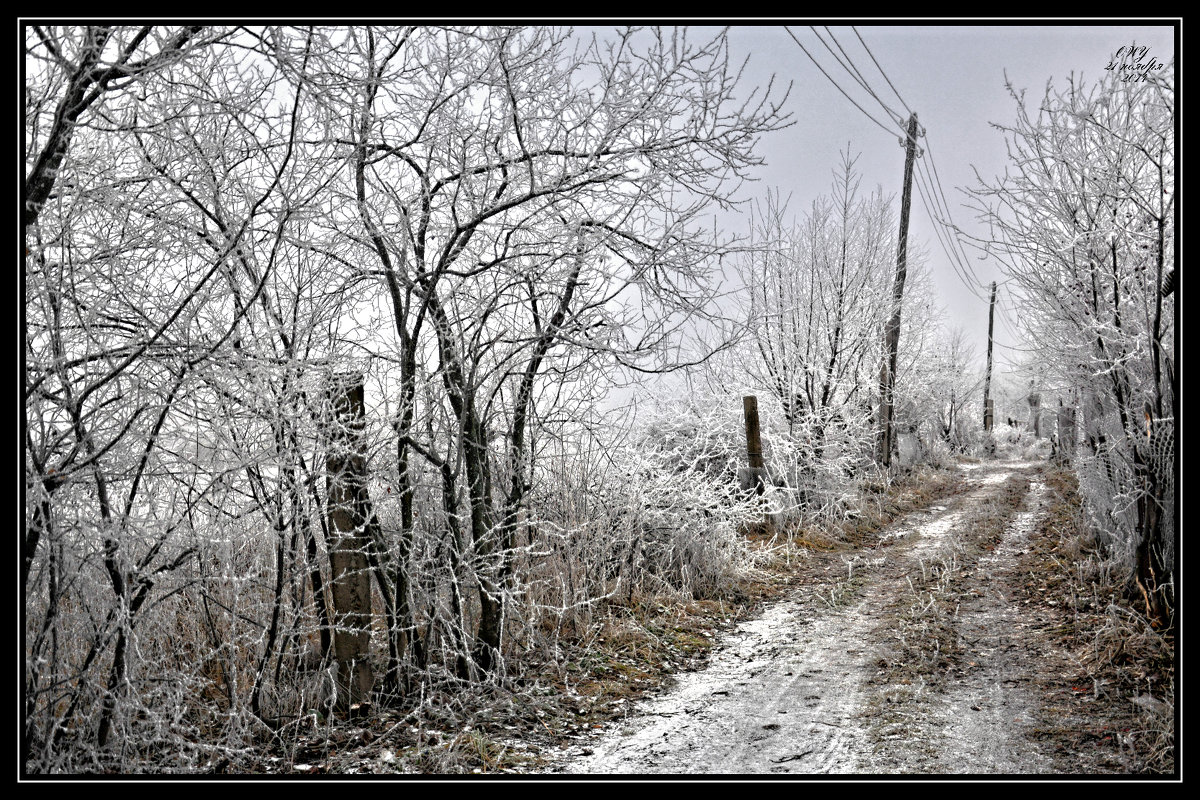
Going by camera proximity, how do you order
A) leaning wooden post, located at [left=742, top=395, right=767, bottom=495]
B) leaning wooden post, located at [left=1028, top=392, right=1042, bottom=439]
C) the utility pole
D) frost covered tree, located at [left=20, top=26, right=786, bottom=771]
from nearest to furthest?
frost covered tree, located at [left=20, top=26, right=786, bottom=771] < leaning wooden post, located at [left=742, top=395, right=767, bottom=495] < the utility pole < leaning wooden post, located at [left=1028, top=392, right=1042, bottom=439]

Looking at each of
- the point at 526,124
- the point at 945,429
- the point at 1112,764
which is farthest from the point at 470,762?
the point at 945,429

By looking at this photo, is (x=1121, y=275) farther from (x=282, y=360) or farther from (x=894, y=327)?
(x=894, y=327)

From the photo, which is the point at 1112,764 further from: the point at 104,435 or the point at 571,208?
the point at 104,435

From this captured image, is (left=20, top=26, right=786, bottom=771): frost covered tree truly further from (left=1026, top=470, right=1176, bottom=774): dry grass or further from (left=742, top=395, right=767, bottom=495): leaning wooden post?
(left=742, top=395, right=767, bottom=495): leaning wooden post

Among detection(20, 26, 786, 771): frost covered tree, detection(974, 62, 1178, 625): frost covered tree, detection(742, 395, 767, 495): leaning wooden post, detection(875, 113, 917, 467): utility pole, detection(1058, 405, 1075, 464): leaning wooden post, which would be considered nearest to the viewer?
detection(20, 26, 786, 771): frost covered tree

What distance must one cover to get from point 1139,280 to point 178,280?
6.08 metres

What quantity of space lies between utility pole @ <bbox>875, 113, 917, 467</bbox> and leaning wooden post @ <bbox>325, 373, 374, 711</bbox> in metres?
11.2

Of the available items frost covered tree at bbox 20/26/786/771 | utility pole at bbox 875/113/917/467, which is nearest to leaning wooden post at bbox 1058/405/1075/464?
utility pole at bbox 875/113/917/467

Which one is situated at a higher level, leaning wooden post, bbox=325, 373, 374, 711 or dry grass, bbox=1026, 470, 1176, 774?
leaning wooden post, bbox=325, 373, 374, 711

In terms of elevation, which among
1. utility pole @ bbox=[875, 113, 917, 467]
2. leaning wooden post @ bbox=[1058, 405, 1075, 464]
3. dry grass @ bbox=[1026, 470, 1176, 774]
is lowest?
dry grass @ bbox=[1026, 470, 1176, 774]

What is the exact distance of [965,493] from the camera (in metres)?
14.3

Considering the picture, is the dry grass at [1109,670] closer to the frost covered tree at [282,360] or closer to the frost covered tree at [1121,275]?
the frost covered tree at [1121,275]

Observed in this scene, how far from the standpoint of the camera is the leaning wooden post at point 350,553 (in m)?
3.75

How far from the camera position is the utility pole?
13404mm
